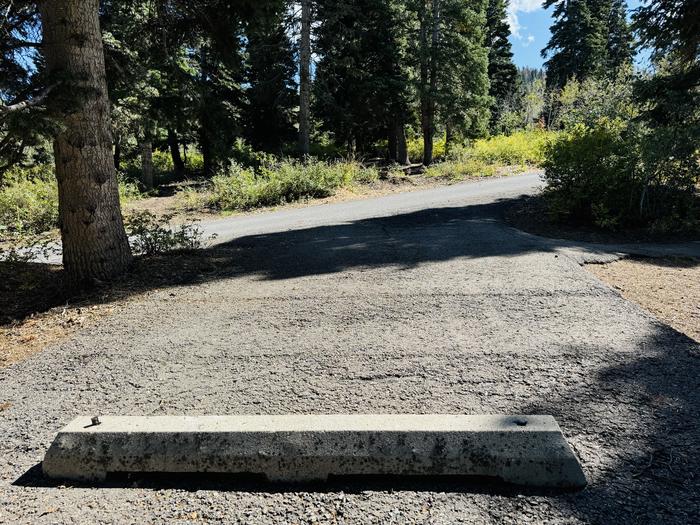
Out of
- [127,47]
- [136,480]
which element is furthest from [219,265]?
[136,480]

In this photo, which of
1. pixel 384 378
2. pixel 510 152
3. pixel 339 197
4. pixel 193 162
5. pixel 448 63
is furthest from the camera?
pixel 193 162

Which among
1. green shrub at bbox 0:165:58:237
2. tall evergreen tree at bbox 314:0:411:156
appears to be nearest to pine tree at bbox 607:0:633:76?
tall evergreen tree at bbox 314:0:411:156

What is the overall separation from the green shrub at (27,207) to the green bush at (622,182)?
13491 mm

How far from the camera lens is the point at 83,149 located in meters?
5.56

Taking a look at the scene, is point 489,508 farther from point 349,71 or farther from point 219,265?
point 349,71

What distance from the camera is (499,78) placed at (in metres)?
44.2

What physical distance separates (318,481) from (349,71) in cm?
2133

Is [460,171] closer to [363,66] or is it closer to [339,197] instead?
[339,197]

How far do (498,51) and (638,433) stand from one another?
47421mm

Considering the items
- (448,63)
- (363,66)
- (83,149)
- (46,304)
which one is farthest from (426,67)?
(46,304)

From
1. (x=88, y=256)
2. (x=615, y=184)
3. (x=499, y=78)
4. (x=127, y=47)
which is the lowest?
(x=88, y=256)

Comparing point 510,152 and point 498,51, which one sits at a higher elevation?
point 498,51

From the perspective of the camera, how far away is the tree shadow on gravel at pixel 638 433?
217 centimetres

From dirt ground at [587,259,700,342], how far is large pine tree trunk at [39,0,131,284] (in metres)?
6.49
